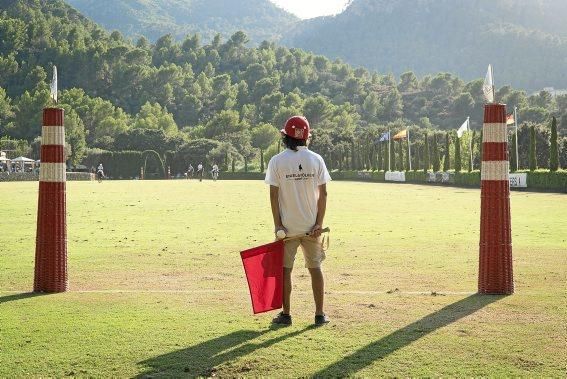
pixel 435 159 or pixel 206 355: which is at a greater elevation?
pixel 435 159

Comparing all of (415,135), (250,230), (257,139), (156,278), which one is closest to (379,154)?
(415,135)

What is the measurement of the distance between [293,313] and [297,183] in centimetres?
119

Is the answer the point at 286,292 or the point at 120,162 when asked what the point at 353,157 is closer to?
the point at 120,162

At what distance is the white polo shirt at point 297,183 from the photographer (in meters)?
6.48

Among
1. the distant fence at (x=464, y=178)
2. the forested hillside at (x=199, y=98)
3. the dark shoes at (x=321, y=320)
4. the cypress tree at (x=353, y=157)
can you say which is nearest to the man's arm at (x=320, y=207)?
the dark shoes at (x=321, y=320)

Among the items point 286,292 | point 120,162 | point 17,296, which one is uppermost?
point 120,162

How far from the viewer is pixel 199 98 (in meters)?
154

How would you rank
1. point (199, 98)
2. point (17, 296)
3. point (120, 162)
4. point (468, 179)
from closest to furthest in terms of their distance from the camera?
point (17, 296), point (468, 179), point (120, 162), point (199, 98)

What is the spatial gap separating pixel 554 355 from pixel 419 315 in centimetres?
156

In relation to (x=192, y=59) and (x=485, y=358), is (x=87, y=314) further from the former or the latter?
(x=192, y=59)

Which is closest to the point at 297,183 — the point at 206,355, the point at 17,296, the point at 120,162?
the point at 206,355

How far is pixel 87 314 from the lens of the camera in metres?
6.70

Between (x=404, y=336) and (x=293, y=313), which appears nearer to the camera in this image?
(x=404, y=336)

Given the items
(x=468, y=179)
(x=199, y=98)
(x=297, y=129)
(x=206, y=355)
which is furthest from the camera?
(x=199, y=98)
